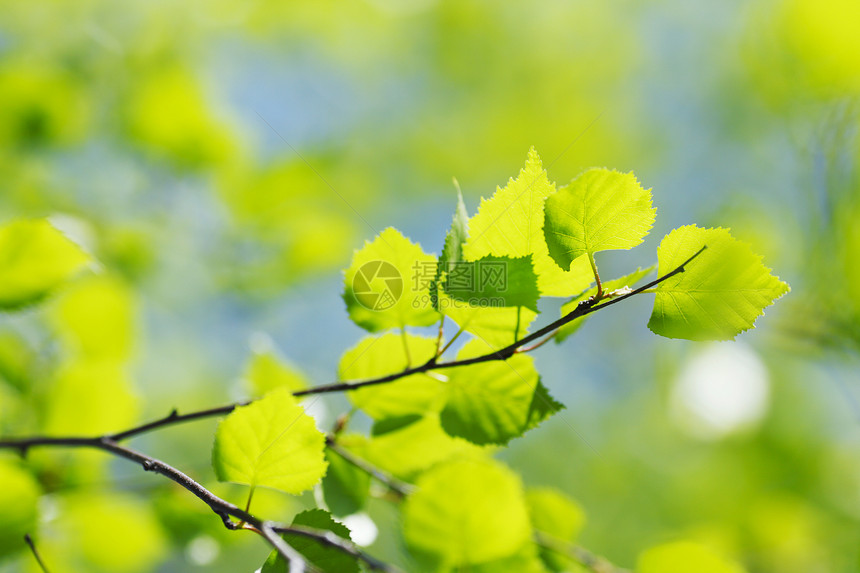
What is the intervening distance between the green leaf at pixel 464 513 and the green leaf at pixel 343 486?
89 mm

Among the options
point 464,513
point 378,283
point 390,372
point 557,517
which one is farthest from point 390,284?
point 557,517

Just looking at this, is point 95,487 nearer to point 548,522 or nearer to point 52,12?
point 548,522

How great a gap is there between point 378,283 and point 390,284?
1 cm

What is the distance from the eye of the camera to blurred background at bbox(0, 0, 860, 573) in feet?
2.89

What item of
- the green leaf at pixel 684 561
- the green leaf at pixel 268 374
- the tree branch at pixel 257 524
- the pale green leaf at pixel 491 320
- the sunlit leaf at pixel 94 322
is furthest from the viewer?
the sunlit leaf at pixel 94 322

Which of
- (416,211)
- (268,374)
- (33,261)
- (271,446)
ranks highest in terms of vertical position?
(416,211)

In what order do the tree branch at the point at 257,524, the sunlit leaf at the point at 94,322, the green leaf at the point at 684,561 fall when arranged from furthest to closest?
the sunlit leaf at the point at 94,322, the green leaf at the point at 684,561, the tree branch at the point at 257,524

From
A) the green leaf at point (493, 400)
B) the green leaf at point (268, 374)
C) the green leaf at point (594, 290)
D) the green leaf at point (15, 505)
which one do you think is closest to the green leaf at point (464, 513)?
the green leaf at point (493, 400)

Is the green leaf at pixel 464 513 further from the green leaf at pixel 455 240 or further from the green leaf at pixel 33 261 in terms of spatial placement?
the green leaf at pixel 33 261

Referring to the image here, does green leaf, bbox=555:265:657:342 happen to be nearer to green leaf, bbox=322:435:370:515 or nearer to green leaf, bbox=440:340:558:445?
green leaf, bbox=440:340:558:445

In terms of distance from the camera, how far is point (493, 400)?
50 centimetres

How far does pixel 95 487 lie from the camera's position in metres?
0.82

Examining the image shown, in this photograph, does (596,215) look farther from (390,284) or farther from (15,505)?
(15,505)

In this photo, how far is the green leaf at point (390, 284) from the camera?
19.1 inches
